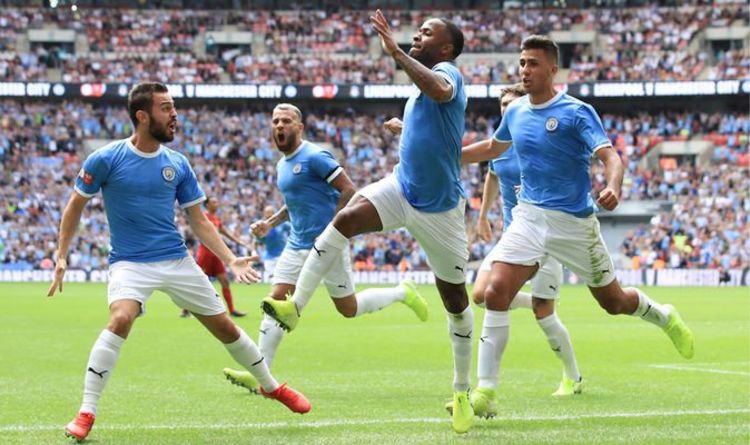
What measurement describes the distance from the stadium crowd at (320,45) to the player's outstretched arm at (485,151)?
4675cm

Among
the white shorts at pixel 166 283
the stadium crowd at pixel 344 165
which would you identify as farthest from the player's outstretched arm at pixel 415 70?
the stadium crowd at pixel 344 165

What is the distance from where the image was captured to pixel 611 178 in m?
8.45

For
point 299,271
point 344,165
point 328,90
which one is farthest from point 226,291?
point 328,90

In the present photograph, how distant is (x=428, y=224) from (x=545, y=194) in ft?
3.98

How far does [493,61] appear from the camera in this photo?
190 feet

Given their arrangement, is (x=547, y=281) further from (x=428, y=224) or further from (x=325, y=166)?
(x=428, y=224)

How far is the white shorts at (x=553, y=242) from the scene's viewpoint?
9.11 metres

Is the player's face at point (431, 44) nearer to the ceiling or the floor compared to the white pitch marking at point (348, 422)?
nearer to the ceiling

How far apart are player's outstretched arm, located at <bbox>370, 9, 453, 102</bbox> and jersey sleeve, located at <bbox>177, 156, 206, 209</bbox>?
1.84 meters

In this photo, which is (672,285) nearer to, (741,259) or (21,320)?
(741,259)

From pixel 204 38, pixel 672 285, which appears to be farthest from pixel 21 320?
pixel 204 38

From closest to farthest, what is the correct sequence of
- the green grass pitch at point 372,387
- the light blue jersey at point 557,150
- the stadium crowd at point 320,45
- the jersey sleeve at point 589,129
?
1. the green grass pitch at point 372,387
2. the jersey sleeve at point 589,129
3. the light blue jersey at point 557,150
4. the stadium crowd at point 320,45

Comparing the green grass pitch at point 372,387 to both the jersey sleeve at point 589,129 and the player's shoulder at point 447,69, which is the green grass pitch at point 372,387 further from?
the player's shoulder at point 447,69

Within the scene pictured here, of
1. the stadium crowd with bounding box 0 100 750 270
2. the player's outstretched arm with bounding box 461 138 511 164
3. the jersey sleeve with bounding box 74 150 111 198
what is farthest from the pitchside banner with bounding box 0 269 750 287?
the jersey sleeve with bounding box 74 150 111 198
